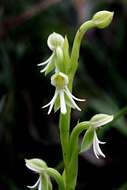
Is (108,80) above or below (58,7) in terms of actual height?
below

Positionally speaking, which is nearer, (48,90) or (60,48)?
(60,48)

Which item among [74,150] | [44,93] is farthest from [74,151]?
[44,93]

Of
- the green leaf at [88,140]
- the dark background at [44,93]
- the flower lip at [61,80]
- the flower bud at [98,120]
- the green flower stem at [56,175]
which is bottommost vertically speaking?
the dark background at [44,93]

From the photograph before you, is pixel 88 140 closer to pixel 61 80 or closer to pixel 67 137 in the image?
pixel 67 137

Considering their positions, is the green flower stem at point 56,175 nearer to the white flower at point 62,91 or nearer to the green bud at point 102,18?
the white flower at point 62,91

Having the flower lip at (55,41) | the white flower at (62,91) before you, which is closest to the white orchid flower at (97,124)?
the white flower at (62,91)

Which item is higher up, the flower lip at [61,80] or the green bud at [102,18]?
the green bud at [102,18]

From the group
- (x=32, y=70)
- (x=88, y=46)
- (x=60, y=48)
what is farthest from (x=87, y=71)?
(x=60, y=48)

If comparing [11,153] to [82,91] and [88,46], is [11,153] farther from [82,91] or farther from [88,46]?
[88,46]

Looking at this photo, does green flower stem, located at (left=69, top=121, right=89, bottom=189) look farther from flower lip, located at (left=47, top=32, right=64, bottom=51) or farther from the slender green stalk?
flower lip, located at (left=47, top=32, right=64, bottom=51)
